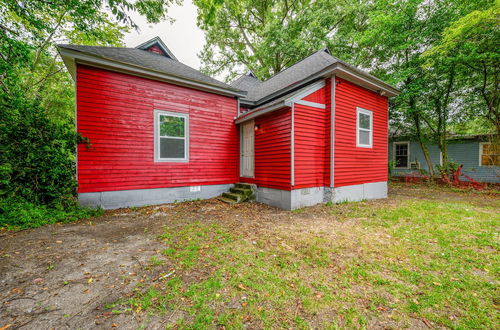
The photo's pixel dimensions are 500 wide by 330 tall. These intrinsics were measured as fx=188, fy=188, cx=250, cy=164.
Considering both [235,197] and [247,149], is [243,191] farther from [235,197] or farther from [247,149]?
[247,149]

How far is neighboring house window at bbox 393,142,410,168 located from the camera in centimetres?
1454

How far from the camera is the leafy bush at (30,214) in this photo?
168 inches

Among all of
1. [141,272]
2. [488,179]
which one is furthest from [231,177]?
[488,179]

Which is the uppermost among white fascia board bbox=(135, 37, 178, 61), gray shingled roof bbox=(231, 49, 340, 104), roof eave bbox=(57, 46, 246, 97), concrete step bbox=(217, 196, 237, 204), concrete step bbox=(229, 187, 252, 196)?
white fascia board bbox=(135, 37, 178, 61)

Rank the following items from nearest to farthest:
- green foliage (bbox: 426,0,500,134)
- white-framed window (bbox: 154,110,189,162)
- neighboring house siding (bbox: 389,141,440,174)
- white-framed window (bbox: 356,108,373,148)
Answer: white-framed window (bbox: 154,110,189,162), green foliage (bbox: 426,0,500,134), white-framed window (bbox: 356,108,373,148), neighboring house siding (bbox: 389,141,440,174)

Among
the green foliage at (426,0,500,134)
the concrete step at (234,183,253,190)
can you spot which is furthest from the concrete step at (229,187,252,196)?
the green foliage at (426,0,500,134)

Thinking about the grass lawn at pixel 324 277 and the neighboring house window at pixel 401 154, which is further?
the neighboring house window at pixel 401 154

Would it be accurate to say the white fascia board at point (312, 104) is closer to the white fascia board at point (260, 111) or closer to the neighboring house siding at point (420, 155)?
the white fascia board at point (260, 111)

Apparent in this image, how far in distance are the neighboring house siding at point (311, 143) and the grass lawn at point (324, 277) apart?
2.11 m

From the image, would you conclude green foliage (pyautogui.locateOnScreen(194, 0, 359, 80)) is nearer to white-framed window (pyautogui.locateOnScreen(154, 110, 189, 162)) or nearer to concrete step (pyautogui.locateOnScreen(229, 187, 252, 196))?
white-framed window (pyautogui.locateOnScreen(154, 110, 189, 162))

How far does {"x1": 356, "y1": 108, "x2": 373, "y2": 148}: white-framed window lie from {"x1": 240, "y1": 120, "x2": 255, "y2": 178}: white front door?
13.7ft

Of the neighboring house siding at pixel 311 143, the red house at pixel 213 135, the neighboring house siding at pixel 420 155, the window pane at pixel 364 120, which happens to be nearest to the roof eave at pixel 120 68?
the red house at pixel 213 135

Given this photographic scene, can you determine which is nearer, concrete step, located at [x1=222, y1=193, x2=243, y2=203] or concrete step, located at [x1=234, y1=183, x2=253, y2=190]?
concrete step, located at [x1=222, y1=193, x2=243, y2=203]

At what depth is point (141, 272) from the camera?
103 inches
